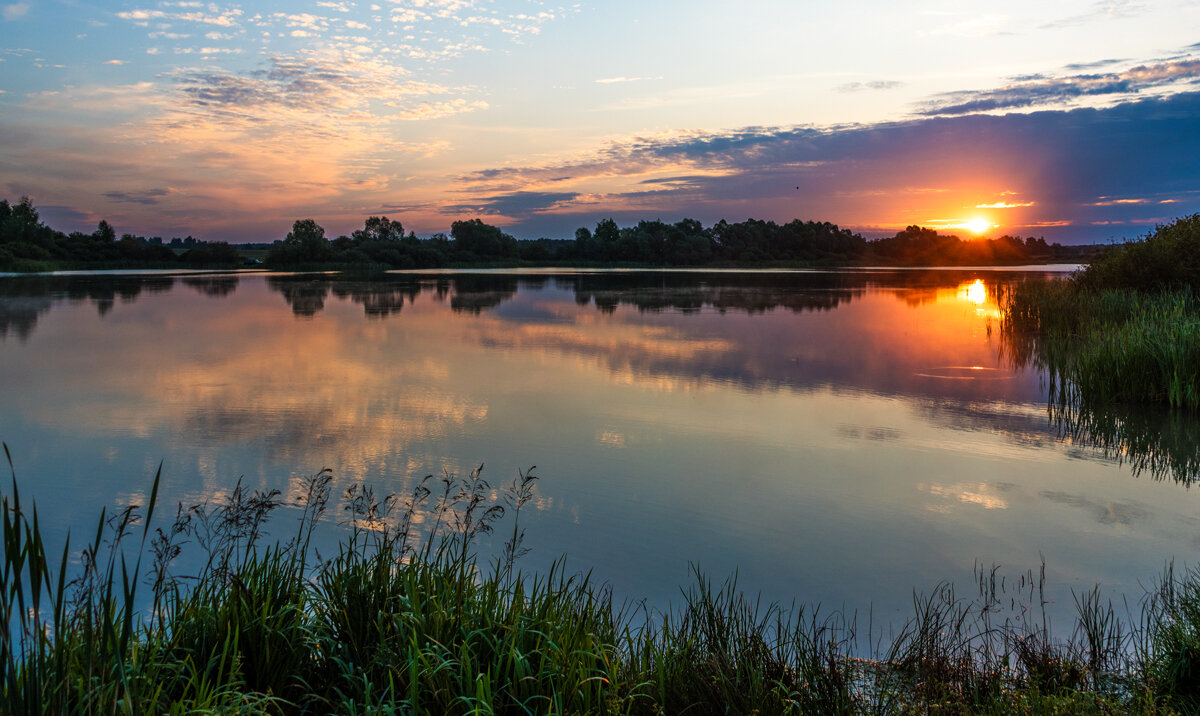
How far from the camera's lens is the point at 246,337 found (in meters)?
15.9

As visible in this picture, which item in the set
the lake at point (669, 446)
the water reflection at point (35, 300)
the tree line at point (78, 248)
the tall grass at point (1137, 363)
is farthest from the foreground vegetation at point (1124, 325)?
the tree line at point (78, 248)

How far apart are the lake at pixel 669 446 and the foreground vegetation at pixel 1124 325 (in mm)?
668

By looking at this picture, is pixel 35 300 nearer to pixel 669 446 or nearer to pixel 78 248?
pixel 669 446

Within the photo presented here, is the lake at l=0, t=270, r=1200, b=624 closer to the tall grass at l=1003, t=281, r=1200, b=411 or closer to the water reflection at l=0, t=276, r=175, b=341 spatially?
the tall grass at l=1003, t=281, r=1200, b=411

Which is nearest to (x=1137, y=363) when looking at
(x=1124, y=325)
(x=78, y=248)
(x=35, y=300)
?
(x=1124, y=325)

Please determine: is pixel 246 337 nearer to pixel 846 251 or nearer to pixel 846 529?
pixel 846 529

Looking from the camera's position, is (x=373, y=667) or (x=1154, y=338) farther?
(x=1154, y=338)

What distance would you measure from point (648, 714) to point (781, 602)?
1569 millimetres

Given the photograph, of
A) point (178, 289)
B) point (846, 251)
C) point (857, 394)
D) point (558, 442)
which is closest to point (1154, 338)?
point (857, 394)

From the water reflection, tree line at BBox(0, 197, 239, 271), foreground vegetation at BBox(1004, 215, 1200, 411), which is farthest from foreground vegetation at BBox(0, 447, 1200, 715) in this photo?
tree line at BBox(0, 197, 239, 271)

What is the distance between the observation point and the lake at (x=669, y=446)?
482cm

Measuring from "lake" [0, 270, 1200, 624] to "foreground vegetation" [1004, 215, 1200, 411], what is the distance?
668mm

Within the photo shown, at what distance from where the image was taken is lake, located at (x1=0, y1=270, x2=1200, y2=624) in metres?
4.82

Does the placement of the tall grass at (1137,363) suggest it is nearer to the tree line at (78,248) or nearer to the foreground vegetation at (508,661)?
the foreground vegetation at (508,661)
